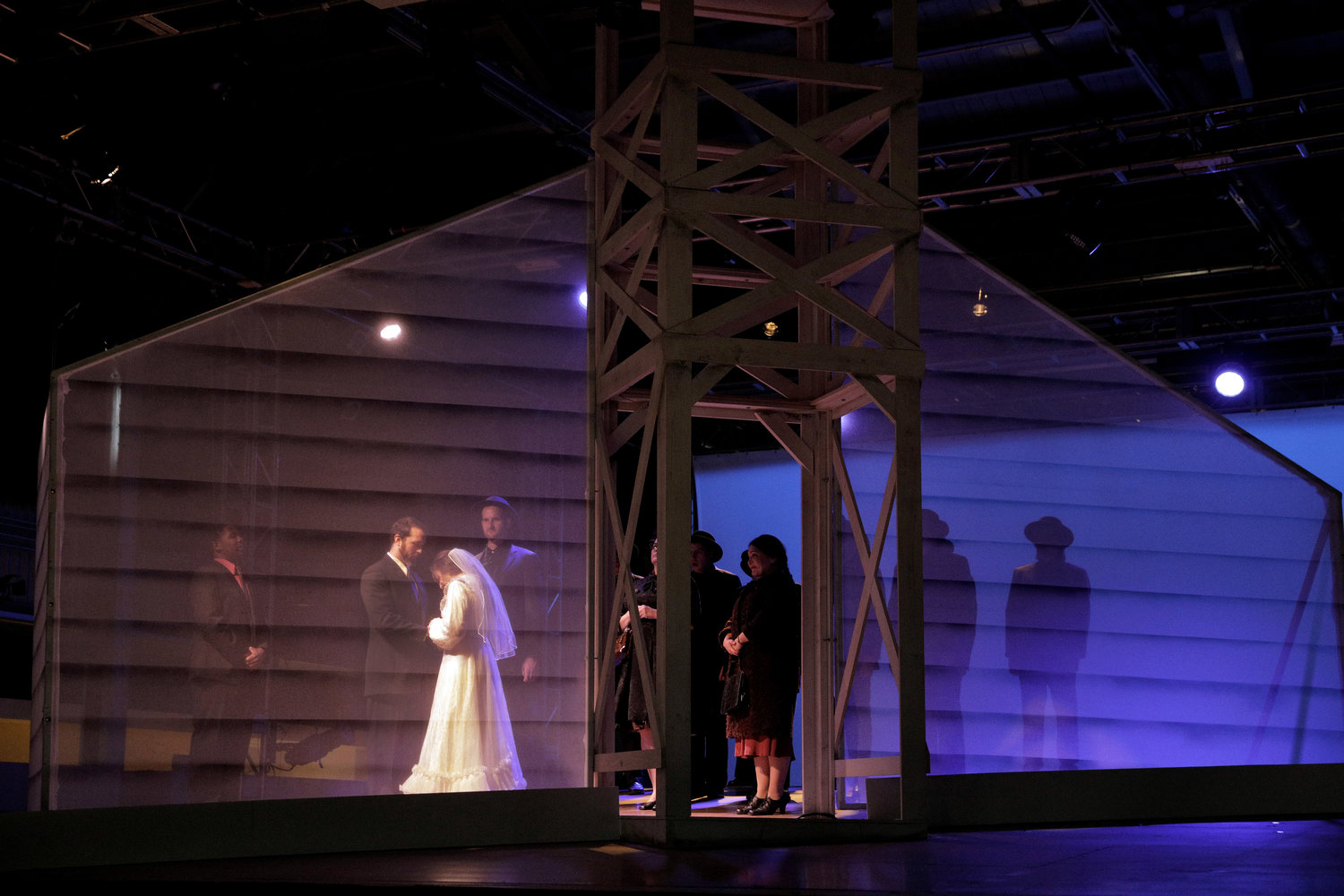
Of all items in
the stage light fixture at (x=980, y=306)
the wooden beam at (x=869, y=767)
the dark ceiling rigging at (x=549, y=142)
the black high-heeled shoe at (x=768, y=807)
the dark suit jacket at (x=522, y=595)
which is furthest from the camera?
the dark ceiling rigging at (x=549, y=142)

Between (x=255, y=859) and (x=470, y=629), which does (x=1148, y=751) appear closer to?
(x=470, y=629)

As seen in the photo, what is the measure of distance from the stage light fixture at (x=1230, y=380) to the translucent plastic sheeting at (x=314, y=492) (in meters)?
8.53

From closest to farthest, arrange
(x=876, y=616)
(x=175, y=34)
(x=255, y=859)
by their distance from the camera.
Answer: (x=255, y=859) → (x=876, y=616) → (x=175, y=34)

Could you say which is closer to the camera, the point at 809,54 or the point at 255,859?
the point at 255,859

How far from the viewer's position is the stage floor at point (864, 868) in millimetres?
4617

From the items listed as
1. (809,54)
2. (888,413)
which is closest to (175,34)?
(809,54)

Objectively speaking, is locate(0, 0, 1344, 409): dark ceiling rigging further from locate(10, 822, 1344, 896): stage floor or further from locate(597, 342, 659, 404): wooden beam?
locate(10, 822, 1344, 896): stage floor

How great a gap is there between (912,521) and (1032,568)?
4.38 ft

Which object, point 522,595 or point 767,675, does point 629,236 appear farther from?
point 767,675

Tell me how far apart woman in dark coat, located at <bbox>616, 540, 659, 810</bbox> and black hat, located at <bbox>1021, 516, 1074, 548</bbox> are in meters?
2.14

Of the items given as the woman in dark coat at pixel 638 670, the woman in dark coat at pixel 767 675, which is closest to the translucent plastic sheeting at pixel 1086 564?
the woman in dark coat at pixel 767 675

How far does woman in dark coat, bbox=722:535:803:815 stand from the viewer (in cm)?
758

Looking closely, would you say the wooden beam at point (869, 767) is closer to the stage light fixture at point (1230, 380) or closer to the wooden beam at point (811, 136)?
the wooden beam at point (811, 136)

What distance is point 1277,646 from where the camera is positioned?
8180 mm
